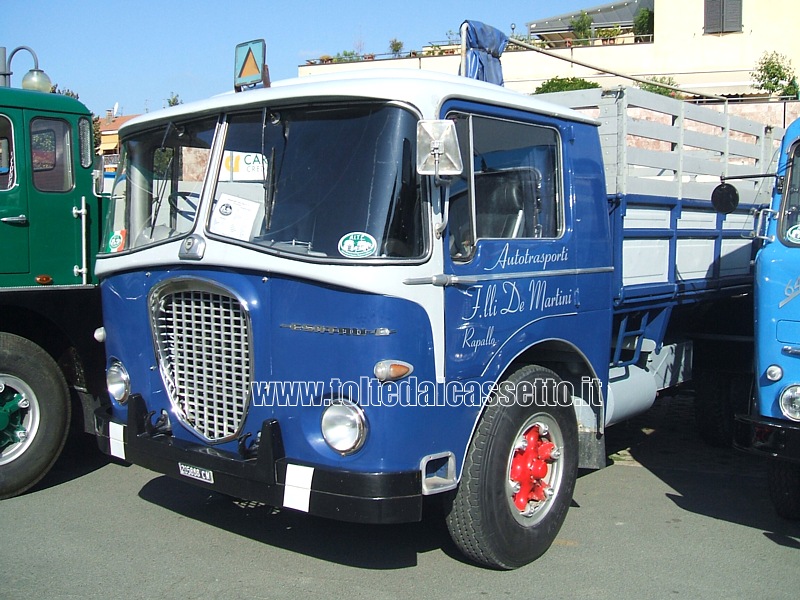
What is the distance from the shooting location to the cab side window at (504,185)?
421 centimetres

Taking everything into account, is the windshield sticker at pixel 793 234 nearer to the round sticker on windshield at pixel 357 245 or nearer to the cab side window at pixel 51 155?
the round sticker on windshield at pixel 357 245

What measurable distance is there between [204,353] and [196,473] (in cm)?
62

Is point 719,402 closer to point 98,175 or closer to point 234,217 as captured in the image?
point 234,217

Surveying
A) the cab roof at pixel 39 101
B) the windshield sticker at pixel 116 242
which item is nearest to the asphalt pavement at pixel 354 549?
the windshield sticker at pixel 116 242

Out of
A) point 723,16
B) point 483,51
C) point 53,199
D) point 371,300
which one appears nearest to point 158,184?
point 53,199

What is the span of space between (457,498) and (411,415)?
2.17 feet

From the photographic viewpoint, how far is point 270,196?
424 cm

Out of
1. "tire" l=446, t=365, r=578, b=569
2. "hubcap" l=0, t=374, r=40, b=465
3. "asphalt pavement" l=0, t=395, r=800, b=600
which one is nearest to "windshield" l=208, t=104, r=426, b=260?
"tire" l=446, t=365, r=578, b=569

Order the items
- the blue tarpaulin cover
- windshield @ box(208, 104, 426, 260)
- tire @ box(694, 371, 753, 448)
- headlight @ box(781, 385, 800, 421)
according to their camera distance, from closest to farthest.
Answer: windshield @ box(208, 104, 426, 260)
headlight @ box(781, 385, 800, 421)
the blue tarpaulin cover
tire @ box(694, 371, 753, 448)

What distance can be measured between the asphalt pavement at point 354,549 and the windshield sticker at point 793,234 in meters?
1.87

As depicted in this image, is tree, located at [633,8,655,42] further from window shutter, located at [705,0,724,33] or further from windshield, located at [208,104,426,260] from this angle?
windshield, located at [208,104,426,260]

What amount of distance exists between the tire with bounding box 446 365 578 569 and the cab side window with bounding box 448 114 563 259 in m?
0.84

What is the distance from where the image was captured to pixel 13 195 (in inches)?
229

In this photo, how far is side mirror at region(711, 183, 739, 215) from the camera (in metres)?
5.53
